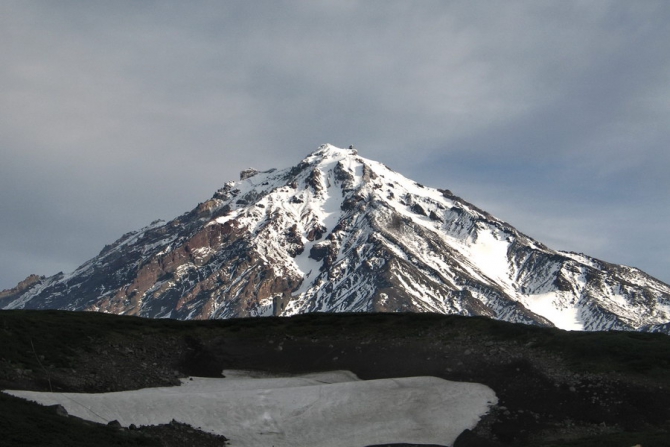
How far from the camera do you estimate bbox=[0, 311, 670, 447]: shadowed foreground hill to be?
40688mm

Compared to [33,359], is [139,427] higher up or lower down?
lower down

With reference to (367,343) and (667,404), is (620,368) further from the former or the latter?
(367,343)

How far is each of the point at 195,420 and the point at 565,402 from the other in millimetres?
25554

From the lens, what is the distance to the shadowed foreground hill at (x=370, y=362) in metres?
40.7

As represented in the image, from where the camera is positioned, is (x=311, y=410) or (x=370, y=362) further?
(x=370, y=362)

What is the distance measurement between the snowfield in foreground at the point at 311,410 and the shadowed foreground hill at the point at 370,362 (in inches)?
76.8

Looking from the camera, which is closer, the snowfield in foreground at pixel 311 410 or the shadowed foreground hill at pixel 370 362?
the shadowed foreground hill at pixel 370 362

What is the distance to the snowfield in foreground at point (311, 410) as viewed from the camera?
142 ft

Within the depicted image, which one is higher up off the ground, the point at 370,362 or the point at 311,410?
the point at 370,362

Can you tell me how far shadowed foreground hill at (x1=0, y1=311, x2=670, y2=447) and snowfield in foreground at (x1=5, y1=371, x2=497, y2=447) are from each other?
6.40 ft

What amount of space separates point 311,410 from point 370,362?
15.2 meters

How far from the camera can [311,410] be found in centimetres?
4809

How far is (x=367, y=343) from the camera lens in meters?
66.4

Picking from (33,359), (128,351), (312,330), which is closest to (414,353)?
(312,330)
